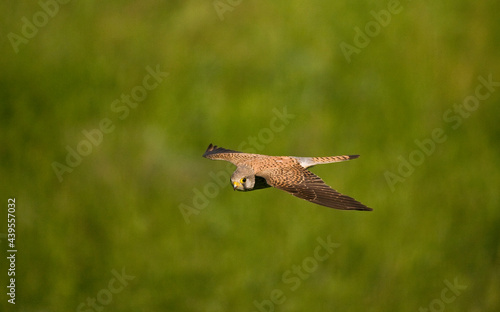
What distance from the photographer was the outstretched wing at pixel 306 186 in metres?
4.99

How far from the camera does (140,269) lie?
11219 mm

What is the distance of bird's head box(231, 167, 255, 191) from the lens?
5.59m

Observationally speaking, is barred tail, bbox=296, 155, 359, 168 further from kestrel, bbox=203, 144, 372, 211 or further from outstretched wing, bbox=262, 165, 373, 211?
outstretched wing, bbox=262, 165, 373, 211

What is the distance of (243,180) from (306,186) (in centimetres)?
51

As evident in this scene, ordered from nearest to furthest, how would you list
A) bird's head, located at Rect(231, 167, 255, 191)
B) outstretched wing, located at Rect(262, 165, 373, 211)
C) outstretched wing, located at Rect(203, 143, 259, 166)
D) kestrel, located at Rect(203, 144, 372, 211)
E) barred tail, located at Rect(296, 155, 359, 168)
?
outstretched wing, located at Rect(262, 165, 373, 211) < kestrel, located at Rect(203, 144, 372, 211) < bird's head, located at Rect(231, 167, 255, 191) < barred tail, located at Rect(296, 155, 359, 168) < outstretched wing, located at Rect(203, 143, 259, 166)

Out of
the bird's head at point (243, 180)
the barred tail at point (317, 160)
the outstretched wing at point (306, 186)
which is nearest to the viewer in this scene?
the outstretched wing at point (306, 186)

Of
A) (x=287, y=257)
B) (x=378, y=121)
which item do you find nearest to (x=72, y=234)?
(x=287, y=257)

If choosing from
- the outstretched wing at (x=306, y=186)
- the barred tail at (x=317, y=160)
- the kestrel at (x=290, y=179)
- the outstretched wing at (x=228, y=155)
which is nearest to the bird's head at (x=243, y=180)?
the kestrel at (x=290, y=179)

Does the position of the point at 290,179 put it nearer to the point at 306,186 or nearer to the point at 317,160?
the point at 306,186

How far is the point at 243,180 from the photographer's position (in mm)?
5633

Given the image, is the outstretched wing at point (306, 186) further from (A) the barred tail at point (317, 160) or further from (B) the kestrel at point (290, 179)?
(A) the barred tail at point (317, 160)

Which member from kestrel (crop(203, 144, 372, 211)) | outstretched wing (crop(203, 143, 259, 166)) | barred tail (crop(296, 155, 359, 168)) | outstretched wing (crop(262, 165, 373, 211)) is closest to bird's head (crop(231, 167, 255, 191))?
kestrel (crop(203, 144, 372, 211))

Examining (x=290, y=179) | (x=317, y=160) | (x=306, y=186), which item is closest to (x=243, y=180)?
(x=290, y=179)

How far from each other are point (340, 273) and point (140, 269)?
3183mm
